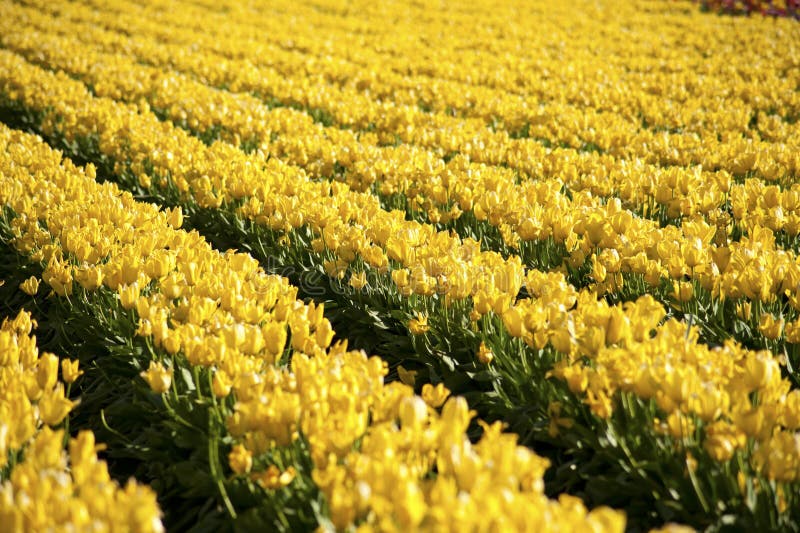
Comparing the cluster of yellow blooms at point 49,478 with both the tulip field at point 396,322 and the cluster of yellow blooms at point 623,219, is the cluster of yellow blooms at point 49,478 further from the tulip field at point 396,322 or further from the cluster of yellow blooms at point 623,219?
the cluster of yellow blooms at point 623,219

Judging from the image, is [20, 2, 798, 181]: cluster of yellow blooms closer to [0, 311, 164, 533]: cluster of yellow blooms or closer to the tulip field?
the tulip field

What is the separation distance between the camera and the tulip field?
1.70 metres

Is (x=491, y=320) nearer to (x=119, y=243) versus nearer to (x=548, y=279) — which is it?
(x=548, y=279)

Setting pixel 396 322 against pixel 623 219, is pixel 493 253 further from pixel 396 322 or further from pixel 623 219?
pixel 623 219

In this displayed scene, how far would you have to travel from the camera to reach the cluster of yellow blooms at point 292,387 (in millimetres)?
1476

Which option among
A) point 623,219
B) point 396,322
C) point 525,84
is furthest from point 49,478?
point 525,84

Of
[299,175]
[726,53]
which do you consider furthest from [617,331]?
[726,53]

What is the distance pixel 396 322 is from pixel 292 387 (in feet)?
4.41

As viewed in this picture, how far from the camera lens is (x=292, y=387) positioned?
196 centimetres

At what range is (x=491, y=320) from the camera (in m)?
2.76

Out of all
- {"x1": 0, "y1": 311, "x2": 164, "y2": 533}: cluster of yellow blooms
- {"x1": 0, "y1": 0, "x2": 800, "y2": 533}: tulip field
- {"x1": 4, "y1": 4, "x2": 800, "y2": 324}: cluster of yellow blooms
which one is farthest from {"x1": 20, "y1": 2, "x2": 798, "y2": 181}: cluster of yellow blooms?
{"x1": 0, "y1": 311, "x2": 164, "y2": 533}: cluster of yellow blooms

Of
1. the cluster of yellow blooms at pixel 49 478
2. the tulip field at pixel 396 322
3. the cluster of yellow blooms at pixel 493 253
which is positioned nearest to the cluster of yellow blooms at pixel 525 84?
the tulip field at pixel 396 322

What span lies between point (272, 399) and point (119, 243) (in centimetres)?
200

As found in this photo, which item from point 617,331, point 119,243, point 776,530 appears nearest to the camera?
point 776,530
